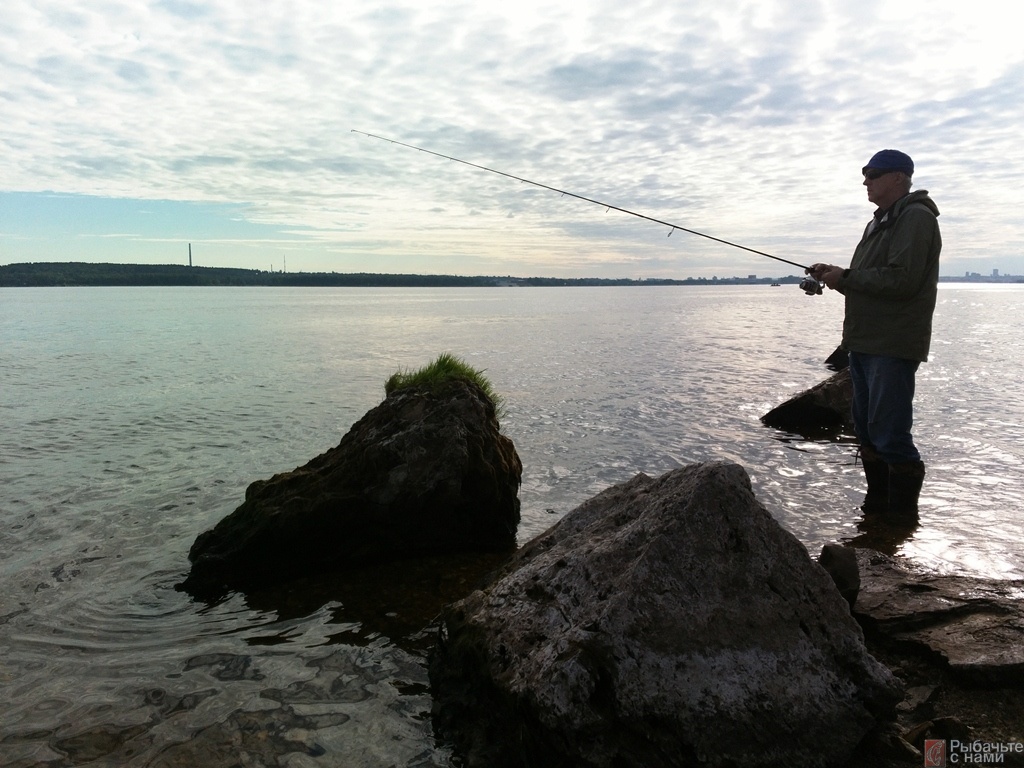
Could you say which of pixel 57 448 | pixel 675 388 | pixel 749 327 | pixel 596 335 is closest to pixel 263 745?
pixel 57 448

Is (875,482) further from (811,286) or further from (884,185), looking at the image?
(884,185)

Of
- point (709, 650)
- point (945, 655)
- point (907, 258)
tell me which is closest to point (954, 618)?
point (945, 655)

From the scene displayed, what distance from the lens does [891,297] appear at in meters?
6.50

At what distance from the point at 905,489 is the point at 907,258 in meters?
2.61

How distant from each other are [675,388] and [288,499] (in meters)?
14.0

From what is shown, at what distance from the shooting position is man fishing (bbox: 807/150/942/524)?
21.0 ft

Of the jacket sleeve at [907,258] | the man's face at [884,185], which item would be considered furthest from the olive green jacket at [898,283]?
the man's face at [884,185]

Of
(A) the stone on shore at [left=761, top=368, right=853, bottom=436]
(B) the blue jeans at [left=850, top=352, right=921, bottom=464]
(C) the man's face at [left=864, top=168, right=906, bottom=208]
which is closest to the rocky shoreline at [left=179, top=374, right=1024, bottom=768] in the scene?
(B) the blue jeans at [left=850, top=352, right=921, bottom=464]

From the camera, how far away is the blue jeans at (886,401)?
21.9ft

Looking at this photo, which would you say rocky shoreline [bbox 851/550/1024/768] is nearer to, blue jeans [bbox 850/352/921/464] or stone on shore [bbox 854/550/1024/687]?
stone on shore [bbox 854/550/1024/687]

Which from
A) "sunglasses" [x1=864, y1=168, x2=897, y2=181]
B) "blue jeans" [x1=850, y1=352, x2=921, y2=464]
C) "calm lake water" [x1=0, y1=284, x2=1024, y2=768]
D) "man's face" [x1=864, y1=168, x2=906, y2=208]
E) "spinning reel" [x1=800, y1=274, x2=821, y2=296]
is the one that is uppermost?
"sunglasses" [x1=864, y1=168, x2=897, y2=181]

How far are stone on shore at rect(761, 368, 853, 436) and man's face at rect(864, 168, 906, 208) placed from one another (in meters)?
7.37

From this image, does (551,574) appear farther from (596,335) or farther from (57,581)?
(596,335)

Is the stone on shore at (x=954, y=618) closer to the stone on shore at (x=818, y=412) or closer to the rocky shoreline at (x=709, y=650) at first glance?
the rocky shoreline at (x=709, y=650)
